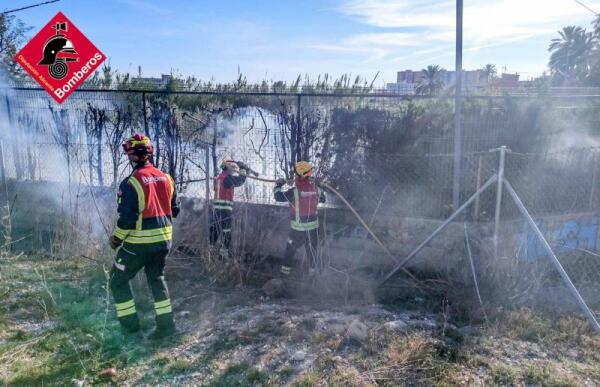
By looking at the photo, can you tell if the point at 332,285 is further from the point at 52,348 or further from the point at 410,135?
the point at 52,348

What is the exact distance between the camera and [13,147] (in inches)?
352

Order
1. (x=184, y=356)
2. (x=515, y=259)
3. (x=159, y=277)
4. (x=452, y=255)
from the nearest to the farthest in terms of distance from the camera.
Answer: (x=184, y=356) < (x=159, y=277) < (x=515, y=259) < (x=452, y=255)

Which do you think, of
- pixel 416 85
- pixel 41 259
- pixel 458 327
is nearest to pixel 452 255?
pixel 458 327

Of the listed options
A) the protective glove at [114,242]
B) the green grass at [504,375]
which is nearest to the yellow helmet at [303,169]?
the protective glove at [114,242]

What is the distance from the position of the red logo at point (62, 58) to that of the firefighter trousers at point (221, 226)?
415cm

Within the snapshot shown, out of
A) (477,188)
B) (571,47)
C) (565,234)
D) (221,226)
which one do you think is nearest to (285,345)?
(221,226)

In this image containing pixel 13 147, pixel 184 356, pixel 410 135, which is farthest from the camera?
pixel 13 147

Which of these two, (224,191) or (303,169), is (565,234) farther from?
(224,191)

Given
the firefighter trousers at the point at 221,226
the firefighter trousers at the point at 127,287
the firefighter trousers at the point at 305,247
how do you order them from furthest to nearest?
1. the firefighter trousers at the point at 221,226
2. the firefighter trousers at the point at 305,247
3. the firefighter trousers at the point at 127,287

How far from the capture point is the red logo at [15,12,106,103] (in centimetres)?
842

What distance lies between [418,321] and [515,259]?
1.54m

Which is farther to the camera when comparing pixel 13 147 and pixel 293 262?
pixel 13 147

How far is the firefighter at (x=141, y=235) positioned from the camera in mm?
4082

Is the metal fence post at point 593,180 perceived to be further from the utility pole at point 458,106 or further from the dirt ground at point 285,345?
the dirt ground at point 285,345
